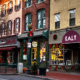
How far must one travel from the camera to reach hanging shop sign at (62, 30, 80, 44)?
24.2 metres

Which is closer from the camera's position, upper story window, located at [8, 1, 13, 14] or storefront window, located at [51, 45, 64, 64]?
storefront window, located at [51, 45, 64, 64]

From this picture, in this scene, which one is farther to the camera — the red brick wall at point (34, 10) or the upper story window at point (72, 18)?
the red brick wall at point (34, 10)

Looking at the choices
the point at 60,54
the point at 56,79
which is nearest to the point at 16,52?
the point at 60,54

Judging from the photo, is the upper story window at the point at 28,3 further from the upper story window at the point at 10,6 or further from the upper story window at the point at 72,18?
the upper story window at the point at 72,18

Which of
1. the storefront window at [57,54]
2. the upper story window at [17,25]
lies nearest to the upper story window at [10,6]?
the upper story window at [17,25]

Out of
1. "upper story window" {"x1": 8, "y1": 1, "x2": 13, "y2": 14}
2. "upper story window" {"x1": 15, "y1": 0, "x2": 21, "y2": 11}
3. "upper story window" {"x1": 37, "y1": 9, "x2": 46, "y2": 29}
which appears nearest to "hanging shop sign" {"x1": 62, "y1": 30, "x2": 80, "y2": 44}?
"upper story window" {"x1": 37, "y1": 9, "x2": 46, "y2": 29}

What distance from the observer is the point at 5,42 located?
131 ft

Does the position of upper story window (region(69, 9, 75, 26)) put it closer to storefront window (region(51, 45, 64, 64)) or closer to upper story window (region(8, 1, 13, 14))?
storefront window (region(51, 45, 64, 64))

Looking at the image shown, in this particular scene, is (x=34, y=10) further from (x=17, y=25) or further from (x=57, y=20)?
(x=17, y=25)

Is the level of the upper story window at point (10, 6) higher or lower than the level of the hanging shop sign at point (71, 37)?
higher

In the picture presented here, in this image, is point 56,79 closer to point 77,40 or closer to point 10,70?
point 77,40

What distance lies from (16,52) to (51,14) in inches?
434

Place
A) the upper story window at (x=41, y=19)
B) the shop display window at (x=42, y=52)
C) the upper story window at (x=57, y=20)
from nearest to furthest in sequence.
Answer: the upper story window at (x=57, y=20)
the shop display window at (x=42, y=52)
the upper story window at (x=41, y=19)

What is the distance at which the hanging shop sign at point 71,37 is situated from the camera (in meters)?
24.2
